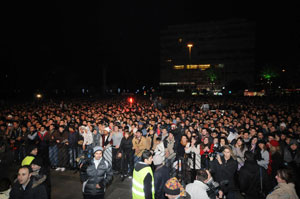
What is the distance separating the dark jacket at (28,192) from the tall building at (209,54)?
229 feet

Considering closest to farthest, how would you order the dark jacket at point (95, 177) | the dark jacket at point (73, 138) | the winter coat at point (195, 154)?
the dark jacket at point (95, 177) → the winter coat at point (195, 154) → the dark jacket at point (73, 138)

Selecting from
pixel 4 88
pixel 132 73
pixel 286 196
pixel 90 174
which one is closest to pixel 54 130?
pixel 90 174

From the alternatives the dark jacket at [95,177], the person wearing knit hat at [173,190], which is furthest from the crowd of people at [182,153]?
the person wearing knit hat at [173,190]

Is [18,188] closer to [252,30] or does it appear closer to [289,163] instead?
[289,163]

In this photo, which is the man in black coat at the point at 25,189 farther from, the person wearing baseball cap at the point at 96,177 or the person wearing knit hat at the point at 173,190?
the person wearing knit hat at the point at 173,190

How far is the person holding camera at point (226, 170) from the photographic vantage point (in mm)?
4723

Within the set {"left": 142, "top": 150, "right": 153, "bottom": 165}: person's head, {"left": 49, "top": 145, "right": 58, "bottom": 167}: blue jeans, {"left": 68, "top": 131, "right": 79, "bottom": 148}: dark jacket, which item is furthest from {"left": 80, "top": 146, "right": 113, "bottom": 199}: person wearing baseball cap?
{"left": 49, "top": 145, "right": 58, "bottom": 167}: blue jeans

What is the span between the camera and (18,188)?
3.38m

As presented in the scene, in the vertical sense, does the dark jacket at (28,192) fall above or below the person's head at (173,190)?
below

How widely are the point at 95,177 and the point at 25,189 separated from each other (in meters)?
1.27

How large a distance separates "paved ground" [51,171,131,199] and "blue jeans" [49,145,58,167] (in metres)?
0.84

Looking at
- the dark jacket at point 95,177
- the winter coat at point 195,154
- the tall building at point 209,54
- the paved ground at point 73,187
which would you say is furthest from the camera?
the tall building at point 209,54

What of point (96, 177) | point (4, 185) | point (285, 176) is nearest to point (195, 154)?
point (285, 176)

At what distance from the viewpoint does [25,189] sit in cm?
340
